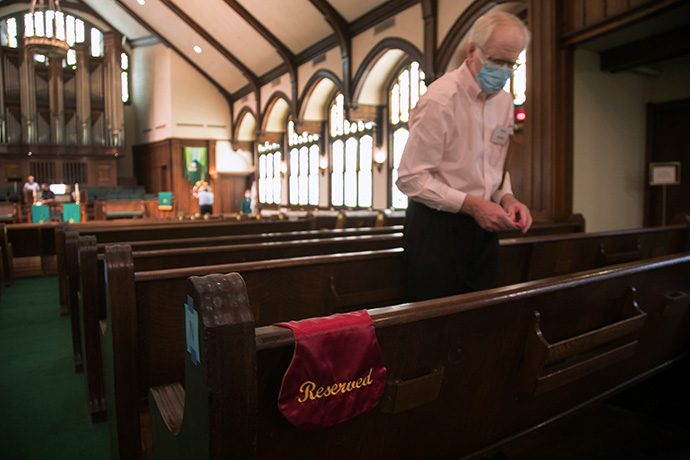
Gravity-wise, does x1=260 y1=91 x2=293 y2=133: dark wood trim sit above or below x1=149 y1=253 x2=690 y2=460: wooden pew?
above

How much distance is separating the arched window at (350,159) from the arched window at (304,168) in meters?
0.80

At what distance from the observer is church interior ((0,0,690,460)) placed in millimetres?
806

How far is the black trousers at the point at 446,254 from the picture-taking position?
147cm

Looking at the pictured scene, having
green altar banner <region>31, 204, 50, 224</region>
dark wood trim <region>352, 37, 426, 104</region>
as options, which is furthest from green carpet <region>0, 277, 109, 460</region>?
dark wood trim <region>352, 37, 426, 104</region>

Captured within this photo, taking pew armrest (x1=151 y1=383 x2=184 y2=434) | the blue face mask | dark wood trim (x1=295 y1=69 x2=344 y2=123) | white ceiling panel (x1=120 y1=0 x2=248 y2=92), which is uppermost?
white ceiling panel (x1=120 y1=0 x2=248 y2=92)

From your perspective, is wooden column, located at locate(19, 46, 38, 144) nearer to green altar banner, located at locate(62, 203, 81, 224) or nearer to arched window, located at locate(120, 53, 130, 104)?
arched window, located at locate(120, 53, 130, 104)

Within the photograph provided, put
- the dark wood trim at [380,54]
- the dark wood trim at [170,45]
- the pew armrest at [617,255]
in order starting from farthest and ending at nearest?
the dark wood trim at [170,45] < the dark wood trim at [380,54] < the pew armrest at [617,255]

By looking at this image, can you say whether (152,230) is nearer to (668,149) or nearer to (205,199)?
(668,149)

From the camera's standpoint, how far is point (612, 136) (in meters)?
4.69

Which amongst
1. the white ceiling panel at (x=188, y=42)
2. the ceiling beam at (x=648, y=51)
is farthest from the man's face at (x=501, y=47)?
the white ceiling panel at (x=188, y=42)

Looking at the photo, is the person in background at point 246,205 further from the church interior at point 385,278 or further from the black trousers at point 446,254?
the black trousers at point 446,254

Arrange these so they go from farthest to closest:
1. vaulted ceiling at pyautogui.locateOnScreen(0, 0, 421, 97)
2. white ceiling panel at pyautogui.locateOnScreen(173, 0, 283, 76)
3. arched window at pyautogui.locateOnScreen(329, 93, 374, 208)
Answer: white ceiling panel at pyautogui.locateOnScreen(173, 0, 283, 76)
arched window at pyautogui.locateOnScreen(329, 93, 374, 208)
vaulted ceiling at pyautogui.locateOnScreen(0, 0, 421, 97)

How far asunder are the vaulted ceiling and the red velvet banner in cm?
727

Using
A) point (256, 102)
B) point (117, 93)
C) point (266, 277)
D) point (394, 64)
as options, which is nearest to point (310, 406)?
point (266, 277)
